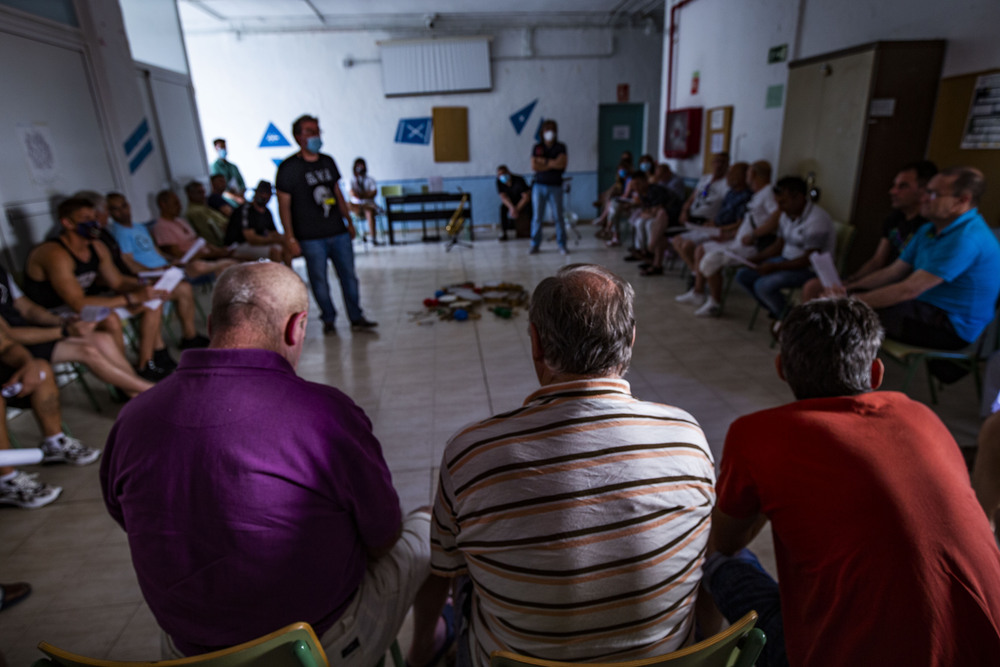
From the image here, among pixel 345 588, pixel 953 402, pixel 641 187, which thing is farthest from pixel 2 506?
pixel 641 187

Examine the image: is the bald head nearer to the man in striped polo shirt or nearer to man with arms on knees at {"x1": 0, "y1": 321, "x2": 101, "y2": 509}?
the man in striped polo shirt

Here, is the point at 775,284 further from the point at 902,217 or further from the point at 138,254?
the point at 138,254

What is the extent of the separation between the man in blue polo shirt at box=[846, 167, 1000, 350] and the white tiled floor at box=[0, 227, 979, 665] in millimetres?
492

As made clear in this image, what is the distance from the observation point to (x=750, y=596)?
1.19 meters

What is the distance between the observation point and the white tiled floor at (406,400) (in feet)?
5.69

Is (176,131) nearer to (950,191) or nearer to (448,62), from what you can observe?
(448,62)

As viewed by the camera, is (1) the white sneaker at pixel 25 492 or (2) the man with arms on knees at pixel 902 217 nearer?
(1) the white sneaker at pixel 25 492

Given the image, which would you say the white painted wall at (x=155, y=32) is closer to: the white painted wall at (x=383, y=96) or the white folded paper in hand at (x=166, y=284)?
the white folded paper in hand at (x=166, y=284)

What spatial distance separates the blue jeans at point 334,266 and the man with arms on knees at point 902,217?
10.5ft

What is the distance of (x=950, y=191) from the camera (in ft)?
7.65

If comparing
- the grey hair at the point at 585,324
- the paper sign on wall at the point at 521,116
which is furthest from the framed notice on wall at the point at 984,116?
the paper sign on wall at the point at 521,116

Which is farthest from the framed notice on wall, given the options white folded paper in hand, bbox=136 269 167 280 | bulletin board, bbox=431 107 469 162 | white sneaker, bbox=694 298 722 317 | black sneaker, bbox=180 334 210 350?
bulletin board, bbox=431 107 469 162

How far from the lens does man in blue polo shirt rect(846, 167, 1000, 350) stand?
233 centimetres

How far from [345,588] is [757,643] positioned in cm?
79
